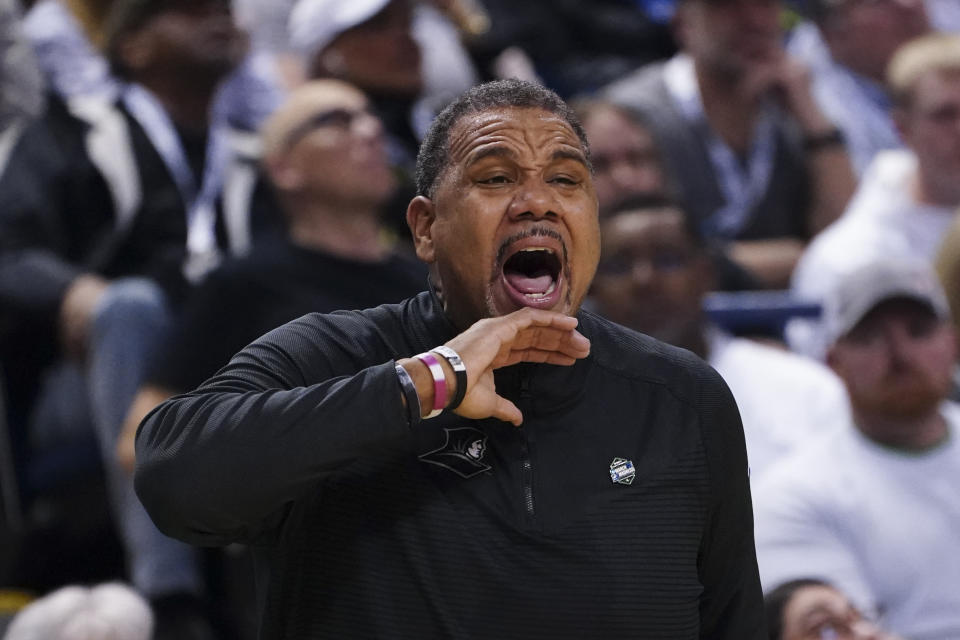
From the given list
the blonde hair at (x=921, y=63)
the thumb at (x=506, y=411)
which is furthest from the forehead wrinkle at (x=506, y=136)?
the blonde hair at (x=921, y=63)

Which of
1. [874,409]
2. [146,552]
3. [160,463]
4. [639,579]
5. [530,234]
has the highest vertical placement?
[530,234]

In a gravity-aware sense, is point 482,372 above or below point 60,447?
above

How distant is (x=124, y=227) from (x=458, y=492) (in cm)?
275

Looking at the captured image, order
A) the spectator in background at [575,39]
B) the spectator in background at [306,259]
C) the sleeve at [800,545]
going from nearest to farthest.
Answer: the sleeve at [800,545], the spectator in background at [306,259], the spectator in background at [575,39]

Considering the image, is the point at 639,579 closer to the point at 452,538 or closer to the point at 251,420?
the point at 452,538

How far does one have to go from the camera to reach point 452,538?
1.87 meters

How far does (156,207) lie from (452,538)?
2.84 metres

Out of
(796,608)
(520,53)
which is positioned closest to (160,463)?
(796,608)

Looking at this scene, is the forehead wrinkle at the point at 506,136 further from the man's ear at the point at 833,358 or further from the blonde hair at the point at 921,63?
the blonde hair at the point at 921,63

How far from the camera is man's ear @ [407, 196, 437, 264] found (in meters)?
2.11

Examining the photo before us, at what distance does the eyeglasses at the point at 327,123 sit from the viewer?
4.31 m

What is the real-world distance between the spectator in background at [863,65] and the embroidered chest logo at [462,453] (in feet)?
13.8

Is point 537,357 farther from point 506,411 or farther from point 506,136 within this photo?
point 506,136

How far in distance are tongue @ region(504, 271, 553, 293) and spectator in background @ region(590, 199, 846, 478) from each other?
88.7 inches
